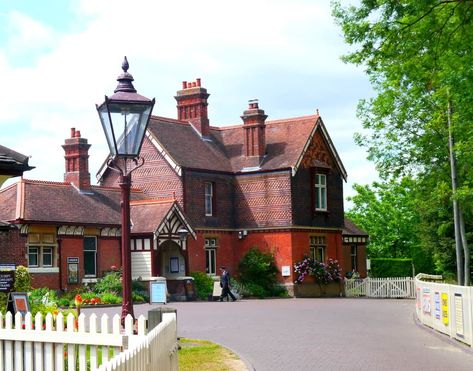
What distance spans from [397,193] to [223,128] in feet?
87.3

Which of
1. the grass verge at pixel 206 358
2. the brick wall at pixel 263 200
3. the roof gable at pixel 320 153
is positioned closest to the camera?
the grass verge at pixel 206 358

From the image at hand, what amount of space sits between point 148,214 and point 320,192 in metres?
11.3

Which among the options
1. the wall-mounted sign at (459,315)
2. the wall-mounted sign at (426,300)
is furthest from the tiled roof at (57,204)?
the wall-mounted sign at (459,315)

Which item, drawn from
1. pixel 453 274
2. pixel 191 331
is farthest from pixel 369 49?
pixel 453 274

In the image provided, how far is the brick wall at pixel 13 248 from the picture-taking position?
34344mm

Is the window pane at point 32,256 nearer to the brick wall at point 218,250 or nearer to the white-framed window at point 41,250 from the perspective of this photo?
the white-framed window at point 41,250

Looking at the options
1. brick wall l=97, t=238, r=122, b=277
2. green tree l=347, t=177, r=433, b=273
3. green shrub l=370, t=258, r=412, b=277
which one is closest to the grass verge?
brick wall l=97, t=238, r=122, b=277

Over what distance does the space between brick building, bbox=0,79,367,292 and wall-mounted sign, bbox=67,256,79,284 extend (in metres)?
0.05

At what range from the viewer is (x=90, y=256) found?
39000 mm

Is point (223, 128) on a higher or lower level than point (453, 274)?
higher

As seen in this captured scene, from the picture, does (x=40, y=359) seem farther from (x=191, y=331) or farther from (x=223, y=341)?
(x=191, y=331)

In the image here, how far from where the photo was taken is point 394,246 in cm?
6919

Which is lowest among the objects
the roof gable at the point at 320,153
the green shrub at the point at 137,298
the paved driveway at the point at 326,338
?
the paved driveway at the point at 326,338

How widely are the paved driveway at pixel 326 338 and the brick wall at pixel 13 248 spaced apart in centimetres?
779
